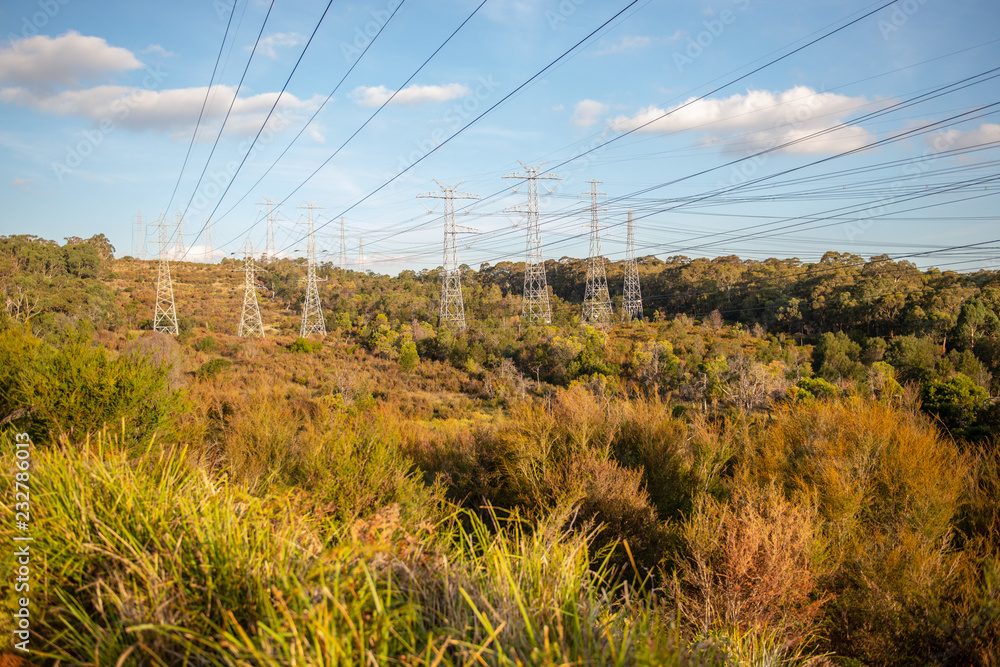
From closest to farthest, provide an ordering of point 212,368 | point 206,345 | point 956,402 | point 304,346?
point 956,402, point 212,368, point 206,345, point 304,346

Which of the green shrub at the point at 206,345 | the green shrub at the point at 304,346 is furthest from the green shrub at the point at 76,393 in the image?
the green shrub at the point at 304,346

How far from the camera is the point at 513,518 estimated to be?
8.45m

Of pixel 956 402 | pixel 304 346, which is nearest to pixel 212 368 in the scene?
pixel 304 346

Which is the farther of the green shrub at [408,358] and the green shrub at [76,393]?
the green shrub at [408,358]

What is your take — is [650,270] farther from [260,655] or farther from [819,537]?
[260,655]

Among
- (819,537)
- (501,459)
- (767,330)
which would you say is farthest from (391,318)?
(819,537)

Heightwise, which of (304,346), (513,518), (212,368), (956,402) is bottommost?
(513,518)

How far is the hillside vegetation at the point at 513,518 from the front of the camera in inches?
89.5

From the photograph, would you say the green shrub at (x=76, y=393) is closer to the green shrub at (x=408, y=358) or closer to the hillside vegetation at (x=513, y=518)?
the hillside vegetation at (x=513, y=518)

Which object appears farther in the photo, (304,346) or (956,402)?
(304,346)

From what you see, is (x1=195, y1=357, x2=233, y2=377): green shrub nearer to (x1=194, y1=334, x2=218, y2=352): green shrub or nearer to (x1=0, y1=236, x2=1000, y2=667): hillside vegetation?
(x1=0, y1=236, x2=1000, y2=667): hillside vegetation

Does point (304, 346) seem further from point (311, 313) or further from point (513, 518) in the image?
point (513, 518)

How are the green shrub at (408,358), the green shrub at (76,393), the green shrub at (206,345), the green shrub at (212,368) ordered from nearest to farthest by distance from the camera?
the green shrub at (76,393)
the green shrub at (212,368)
the green shrub at (206,345)
the green shrub at (408,358)

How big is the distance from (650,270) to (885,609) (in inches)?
2156
